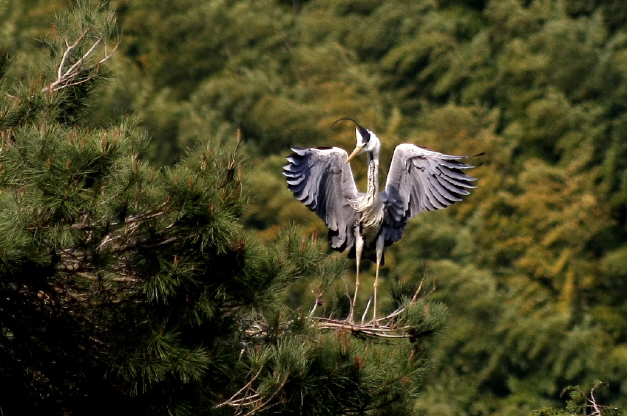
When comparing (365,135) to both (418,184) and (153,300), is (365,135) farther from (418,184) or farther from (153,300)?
(153,300)

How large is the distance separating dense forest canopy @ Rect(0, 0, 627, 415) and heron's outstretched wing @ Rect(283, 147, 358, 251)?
8119 mm

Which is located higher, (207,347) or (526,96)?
(207,347)

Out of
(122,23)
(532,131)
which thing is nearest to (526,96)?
(532,131)

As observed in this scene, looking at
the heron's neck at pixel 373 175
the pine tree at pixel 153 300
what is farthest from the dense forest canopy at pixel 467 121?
the pine tree at pixel 153 300

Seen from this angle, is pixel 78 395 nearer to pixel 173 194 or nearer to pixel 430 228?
pixel 173 194

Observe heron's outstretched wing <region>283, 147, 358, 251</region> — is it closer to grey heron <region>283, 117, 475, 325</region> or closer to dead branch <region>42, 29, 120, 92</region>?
grey heron <region>283, 117, 475, 325</region>

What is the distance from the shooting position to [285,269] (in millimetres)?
5551

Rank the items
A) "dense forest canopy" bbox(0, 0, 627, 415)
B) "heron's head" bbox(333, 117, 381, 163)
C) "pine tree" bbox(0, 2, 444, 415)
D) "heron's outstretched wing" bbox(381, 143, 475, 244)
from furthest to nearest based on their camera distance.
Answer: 1. "dense forest canopy" bbox(0, 0, 627, 415)
2. "heron's outstretched wing" bbox(381, 143, 475, 244)
3. "heron's head" bbox(333, 117, 381, 163)
4. "pine tree" bbox(0, 2, 444, 415)

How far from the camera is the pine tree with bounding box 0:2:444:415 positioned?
4.94 metres

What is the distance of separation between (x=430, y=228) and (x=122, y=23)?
6860 millimetres

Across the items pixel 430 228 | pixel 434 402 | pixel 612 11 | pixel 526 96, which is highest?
pixel 612 11

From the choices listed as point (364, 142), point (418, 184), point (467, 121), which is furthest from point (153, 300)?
point (467, 121)

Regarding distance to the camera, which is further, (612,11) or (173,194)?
(612,11)

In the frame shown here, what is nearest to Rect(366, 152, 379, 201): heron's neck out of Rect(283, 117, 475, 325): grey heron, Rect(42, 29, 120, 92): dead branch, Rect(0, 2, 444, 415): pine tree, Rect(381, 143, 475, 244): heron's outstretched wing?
Rect(283, 117, 475, 325): grey heron
